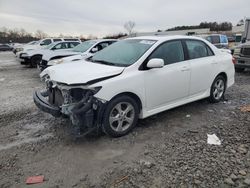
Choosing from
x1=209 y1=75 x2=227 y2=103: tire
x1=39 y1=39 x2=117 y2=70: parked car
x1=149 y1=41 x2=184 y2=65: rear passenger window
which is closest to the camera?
x1=149 y1=41 x2=184 y2=65: rear passenger window

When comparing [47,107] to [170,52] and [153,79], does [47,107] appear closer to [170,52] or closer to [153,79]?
[153,79]

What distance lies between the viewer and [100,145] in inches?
153

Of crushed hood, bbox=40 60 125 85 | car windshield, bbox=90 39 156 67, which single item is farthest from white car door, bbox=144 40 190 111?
crushed hood, bbox=40 60 125 85

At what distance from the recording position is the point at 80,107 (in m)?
3.75

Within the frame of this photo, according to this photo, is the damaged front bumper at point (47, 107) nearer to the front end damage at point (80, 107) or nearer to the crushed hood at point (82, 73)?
the front end damage at point (80, 107)

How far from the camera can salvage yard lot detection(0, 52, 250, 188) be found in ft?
9.97

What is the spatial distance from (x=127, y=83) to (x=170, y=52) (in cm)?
133

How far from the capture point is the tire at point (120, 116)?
389cm

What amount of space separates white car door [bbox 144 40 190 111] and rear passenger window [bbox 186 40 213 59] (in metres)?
0.27

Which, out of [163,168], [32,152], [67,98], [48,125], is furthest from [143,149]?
[48,125]

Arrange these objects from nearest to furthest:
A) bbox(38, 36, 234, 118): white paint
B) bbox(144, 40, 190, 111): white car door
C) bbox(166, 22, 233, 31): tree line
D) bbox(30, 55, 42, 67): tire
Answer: bbox(38, 36, 234, 118): white paint
bbox(144, 40, 190, 111): white car door
bbox(30, 55, 42, 67): tire
bbox(166, 22, 233, 31): tree line

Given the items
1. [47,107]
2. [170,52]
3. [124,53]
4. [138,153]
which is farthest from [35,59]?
[138,153]

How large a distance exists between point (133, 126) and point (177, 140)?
2.66ft

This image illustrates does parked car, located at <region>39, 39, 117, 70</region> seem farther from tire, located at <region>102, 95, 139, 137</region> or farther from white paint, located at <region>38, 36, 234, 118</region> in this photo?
tire, located at <region>102, 95, 139, 137</region>
